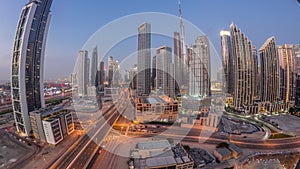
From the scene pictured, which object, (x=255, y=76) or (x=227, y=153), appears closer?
(x=227, y=153)

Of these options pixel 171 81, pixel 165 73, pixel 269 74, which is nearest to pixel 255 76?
pixel 269 74

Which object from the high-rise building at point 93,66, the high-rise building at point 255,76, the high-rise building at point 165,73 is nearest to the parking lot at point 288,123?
the high-rise building at point 255,76

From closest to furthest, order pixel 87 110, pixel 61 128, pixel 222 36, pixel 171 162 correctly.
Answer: pixel 171 162 → pixel 61 128 → pixel 87 110 → pixel 222 36

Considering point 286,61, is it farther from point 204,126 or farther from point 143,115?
point 143,115

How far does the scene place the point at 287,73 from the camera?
44.6ft

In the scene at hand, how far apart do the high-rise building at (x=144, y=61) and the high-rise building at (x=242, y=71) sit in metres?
9.41

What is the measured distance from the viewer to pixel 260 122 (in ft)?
32.1

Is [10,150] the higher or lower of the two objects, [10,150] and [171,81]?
the lower

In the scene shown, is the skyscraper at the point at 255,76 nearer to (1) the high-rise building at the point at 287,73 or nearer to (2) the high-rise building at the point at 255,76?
(2) the high-rise building at the point at 255,76

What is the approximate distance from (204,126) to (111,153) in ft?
18.9

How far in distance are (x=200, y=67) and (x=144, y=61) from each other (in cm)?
739

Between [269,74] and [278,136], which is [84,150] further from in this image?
[269,74]

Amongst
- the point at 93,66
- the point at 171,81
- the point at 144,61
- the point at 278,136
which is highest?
the point at 93,66

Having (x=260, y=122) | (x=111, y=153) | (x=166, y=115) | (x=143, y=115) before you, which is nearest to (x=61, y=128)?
(x=111, y=153)
